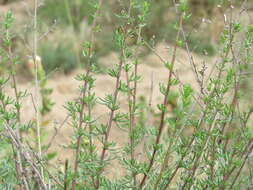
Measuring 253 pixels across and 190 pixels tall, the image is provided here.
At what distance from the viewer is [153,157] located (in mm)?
1591

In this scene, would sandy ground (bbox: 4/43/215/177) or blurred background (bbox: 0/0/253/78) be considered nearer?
sandy ground (bbox: 4/43/215/177)

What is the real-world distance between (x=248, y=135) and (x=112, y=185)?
20.1 inches

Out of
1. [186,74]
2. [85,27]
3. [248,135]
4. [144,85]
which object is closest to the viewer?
[248,135]

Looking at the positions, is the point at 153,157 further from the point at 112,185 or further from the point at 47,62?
the point at 47,62

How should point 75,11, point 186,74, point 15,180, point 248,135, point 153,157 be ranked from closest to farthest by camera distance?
point 153,157 → point 248,135 → point 15,180 → point 186,74 → point 75,11

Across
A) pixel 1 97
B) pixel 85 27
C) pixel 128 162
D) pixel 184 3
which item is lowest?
pixel 85 27

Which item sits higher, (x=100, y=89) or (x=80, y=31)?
(x=80, y=31)

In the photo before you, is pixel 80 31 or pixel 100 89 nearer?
pixel 100 89

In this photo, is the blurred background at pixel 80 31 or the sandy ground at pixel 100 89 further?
the blurred background at pixel 80 31

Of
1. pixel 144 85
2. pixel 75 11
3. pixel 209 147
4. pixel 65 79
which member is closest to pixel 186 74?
pixel 144 85

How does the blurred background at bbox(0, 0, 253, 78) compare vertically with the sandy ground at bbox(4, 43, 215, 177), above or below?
above

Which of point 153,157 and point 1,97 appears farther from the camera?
point 1,97

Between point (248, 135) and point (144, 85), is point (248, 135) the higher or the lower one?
the higher one

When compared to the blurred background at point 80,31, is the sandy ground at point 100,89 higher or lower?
lower
